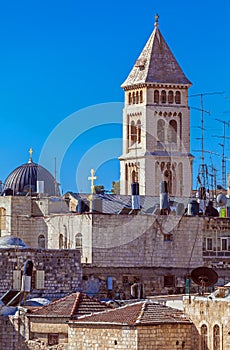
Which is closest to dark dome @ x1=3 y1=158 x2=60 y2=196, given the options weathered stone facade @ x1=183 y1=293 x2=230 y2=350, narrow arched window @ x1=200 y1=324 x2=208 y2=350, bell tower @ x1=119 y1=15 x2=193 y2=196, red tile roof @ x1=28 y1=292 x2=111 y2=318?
bell tower @ x1=119 y1=15 x2=193 y2=196

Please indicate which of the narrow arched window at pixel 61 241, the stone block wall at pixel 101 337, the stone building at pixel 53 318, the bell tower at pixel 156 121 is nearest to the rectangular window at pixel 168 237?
the narrow arched window at pixel 61 241

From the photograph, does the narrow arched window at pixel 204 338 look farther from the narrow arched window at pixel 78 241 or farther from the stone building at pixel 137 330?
Answer: the narrow arched window at pixel 78 241

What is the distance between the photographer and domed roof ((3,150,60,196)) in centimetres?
8156

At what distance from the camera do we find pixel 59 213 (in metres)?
71.2

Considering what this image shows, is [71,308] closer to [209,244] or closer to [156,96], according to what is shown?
[209,244]

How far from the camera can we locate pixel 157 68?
103m

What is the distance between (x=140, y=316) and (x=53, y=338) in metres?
4.99

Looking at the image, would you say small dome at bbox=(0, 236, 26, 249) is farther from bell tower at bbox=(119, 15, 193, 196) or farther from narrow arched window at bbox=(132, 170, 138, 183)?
narrow arched window at bbox=(132, 170, 138, 183)

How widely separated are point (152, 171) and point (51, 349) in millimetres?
53233

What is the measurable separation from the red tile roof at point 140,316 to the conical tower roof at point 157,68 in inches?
2234

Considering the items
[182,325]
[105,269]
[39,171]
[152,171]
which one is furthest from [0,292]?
[152,171]

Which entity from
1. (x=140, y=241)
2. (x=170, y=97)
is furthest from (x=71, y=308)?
(x=170, y=97)

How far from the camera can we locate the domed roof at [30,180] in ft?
268

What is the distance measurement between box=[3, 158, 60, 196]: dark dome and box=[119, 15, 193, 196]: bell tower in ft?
61.8
